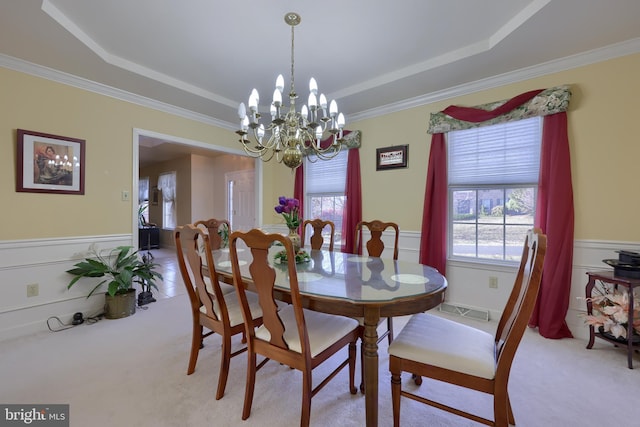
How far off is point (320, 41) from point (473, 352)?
8.37 ft

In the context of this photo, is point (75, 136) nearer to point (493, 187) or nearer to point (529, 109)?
point (493, 187)

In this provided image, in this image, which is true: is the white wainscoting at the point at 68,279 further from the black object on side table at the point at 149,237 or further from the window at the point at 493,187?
the black object on side table at the point at 149,237

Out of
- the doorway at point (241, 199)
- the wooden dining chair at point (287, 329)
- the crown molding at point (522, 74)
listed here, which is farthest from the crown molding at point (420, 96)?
the wooden dining chair at point (287, 329)

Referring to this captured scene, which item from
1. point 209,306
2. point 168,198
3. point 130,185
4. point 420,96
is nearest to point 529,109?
point 420,96

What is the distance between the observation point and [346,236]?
3809 millimetres

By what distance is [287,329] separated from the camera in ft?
5.06

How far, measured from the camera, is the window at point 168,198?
7.23 meters

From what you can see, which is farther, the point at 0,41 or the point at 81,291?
the point at 81,291

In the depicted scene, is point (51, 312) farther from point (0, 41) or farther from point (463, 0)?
point (463, 0)

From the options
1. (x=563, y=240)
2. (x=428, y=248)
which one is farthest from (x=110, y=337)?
(x=563, y=240)

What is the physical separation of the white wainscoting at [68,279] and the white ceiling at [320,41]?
170cm

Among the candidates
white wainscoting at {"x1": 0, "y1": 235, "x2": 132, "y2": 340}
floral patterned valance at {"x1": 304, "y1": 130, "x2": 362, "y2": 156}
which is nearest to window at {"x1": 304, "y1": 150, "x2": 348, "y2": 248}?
floral patterned valance at {"x1": 304, "y1": 130, "x2": 362, "y2": 156}

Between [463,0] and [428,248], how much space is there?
229 centimetres

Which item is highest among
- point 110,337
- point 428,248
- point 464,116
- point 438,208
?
point 464,116
